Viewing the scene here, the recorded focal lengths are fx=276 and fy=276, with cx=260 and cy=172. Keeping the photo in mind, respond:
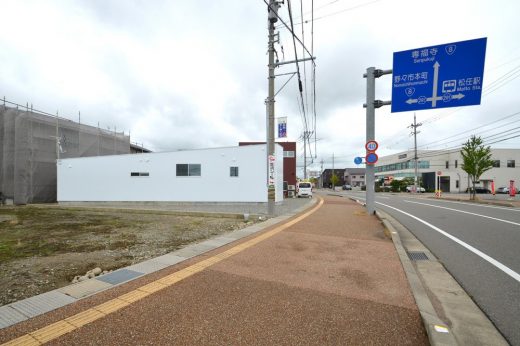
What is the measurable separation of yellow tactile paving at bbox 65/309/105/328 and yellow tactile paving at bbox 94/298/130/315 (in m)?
0.06

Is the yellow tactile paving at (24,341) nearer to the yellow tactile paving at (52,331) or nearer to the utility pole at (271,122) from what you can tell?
the yellow tactile paving at (52,331)

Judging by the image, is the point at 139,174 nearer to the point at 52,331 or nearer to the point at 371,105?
the point at 371,105

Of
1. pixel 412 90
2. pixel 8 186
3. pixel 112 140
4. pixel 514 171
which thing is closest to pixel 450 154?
pixel 514 171

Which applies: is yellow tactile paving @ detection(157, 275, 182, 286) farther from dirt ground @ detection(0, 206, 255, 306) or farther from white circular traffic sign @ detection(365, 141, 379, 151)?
white circular traffic sign @ detection(365, 141, 379, 151)

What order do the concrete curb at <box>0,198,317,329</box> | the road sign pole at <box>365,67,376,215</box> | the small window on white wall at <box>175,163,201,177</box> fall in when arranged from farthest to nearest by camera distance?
the small window on white wall at <box>175,163,201,177</box>
the road sign pole at <box>365,67,376,215</box>
the concrete curb at <box>0,198,317,329</box>

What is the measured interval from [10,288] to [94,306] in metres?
1.95

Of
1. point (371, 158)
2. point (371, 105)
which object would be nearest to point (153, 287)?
point (371, 158)

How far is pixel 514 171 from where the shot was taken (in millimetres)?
54000

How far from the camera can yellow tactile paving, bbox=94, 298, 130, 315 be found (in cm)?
326

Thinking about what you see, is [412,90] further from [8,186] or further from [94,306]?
[8,186]

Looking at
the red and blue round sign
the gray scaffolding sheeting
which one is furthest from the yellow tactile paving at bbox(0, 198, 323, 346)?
the gray scaffolding sheeting

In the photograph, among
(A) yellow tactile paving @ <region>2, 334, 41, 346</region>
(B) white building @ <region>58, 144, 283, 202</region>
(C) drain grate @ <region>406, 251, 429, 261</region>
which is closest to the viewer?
(A) yellow tactile paving @ <region>2, 334, 41, 346</region>

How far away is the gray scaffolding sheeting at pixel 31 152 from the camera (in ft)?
78.4

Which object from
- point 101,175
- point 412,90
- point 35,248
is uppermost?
point 412,90
